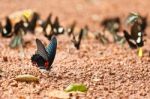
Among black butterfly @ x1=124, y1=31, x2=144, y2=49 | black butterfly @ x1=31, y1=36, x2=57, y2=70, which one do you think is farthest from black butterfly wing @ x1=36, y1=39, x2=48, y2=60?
black butterfly @ x1=124, y1=31, x2=144, y2=49

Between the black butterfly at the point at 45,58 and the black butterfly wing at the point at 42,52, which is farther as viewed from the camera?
the black butterfly at the point at 45,58

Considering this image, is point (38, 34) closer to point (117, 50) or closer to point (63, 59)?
point (117, 50)

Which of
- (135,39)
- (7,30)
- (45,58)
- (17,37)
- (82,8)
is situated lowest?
(45,58)

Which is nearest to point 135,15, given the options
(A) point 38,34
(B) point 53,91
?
(B) point 53,91

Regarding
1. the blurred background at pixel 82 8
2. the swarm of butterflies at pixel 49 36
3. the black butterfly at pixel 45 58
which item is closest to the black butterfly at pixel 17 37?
the swarm of butterflies at pixel 49 36

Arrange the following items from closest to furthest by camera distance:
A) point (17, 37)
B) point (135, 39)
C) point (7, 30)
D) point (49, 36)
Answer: point (135, 39), point (17, 37), point (49, 36), point (7, 30)

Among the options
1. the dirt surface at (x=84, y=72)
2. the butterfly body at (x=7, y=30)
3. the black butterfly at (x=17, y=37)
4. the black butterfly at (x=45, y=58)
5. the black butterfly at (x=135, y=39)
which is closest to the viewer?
the dirt surface at (x=84, y=72)

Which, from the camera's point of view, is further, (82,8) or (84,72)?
(82,8)

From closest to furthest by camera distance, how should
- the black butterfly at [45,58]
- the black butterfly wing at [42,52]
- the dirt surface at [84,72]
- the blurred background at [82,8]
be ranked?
the dirt surface at [84,72], the black butterfly wing at [42,52], the black butterfly at [45,58], the blurred background at [82,8]

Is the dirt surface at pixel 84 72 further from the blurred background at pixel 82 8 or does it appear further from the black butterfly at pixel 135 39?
the blurred background at pixel 82 8

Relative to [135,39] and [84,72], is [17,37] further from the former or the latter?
[84,72]

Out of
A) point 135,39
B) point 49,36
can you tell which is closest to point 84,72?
point 135,39

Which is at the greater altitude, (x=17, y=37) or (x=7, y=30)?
(x=7, y=30)
